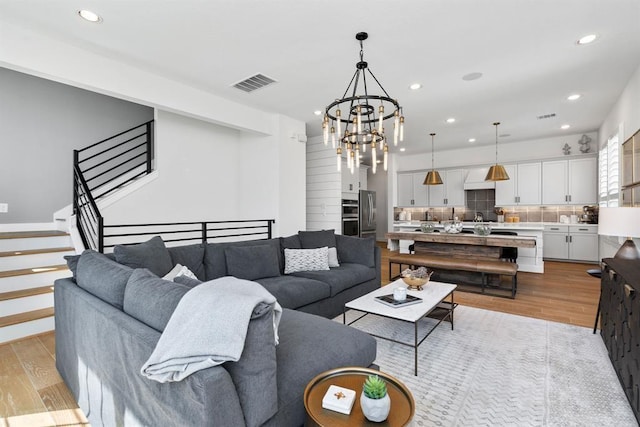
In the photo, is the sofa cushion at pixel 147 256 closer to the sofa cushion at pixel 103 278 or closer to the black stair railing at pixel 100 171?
the sofa cushion at pixel 103 278

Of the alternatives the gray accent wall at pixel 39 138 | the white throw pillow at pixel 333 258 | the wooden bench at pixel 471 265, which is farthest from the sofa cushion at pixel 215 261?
the gray accent wall at pixel 39 138

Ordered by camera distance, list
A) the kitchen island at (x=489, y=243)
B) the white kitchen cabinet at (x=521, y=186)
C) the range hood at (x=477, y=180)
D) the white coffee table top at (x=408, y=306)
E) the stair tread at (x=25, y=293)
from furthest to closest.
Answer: the range hood at (x=477, y=180), the white kitchen cabinet at (x=521, y=186), the kitchen island at (x=489, y=243), the stair tread at (x=25, y=293), the white coffee table top at (x=408, y=306)

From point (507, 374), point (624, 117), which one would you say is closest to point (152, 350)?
point (507, 374)

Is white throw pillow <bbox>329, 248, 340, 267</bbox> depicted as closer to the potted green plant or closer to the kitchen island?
the kitchen island

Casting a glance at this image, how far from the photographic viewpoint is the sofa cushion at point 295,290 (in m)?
2.94

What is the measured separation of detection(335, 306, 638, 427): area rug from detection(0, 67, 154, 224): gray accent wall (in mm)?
5160

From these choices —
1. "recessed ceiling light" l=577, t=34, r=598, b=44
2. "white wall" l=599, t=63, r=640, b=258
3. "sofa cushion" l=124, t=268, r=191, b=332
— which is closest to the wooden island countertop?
"white wall" l=599, t=63, r=640, b=258

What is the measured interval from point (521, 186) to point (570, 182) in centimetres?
92

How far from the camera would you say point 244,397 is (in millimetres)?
1159

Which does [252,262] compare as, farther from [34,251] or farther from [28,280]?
[34,251]

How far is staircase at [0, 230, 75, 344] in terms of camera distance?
9.64 ft

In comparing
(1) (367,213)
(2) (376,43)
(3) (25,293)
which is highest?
(2) (376,43)

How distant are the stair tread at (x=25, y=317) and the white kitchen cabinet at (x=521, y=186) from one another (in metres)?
8.57

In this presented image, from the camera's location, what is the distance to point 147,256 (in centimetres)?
259
